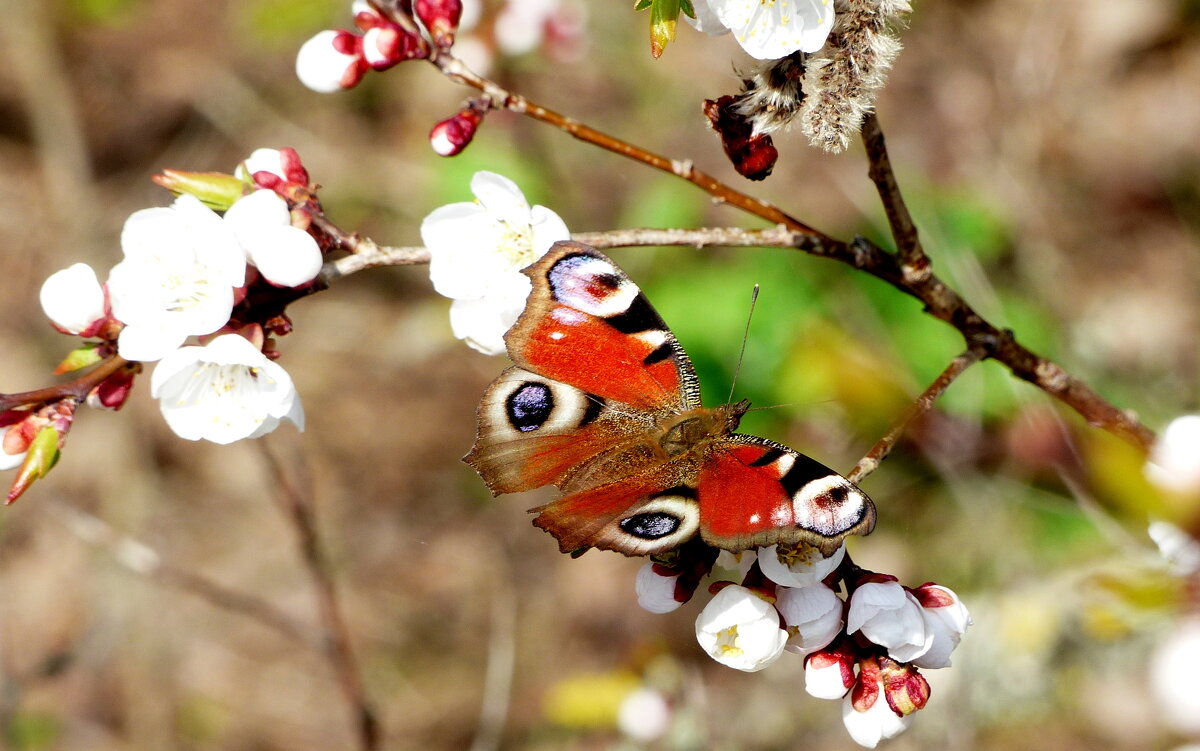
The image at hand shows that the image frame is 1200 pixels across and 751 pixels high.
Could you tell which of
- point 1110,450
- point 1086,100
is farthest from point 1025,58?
point 1110,450

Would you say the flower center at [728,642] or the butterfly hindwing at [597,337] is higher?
the butterfly hindwing at [597,337]

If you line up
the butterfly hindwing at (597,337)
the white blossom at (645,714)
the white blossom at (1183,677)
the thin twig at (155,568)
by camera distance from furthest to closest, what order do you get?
the white blossom at (645,714) → the thin twig at (155,568) → the butterfly hindwing at (597,337) → the white blossom at (1183,677)

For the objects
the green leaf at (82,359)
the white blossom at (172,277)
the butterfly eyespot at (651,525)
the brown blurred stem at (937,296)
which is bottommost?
the green leaf at (82,359)

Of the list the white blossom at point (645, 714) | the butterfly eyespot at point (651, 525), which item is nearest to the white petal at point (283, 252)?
the butterfly eyespot at point (651, 525)

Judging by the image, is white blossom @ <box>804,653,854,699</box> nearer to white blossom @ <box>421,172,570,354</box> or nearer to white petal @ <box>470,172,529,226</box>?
white blossom @ <box>421,172,570,354</box>

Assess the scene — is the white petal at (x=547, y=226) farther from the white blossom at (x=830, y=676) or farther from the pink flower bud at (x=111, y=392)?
the white blossom at (x=830, y=676)
